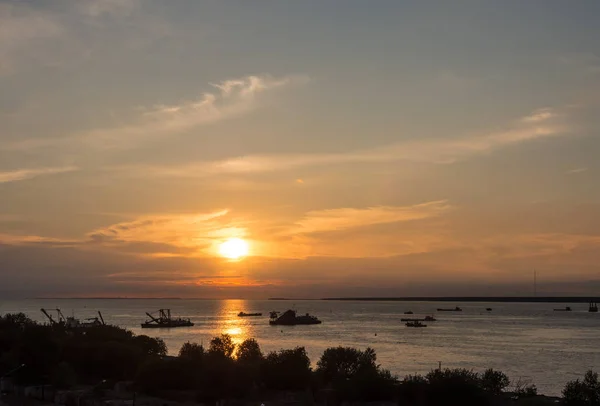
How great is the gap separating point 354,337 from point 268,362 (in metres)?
90.1

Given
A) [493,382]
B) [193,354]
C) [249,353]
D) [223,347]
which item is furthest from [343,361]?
[193,354]

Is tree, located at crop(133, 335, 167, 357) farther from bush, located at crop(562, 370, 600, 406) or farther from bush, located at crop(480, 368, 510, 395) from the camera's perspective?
bush, located at crop(562, 370, 600, 406)

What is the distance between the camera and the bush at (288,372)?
51031 mm

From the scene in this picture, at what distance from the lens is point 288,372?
51062 millimetres

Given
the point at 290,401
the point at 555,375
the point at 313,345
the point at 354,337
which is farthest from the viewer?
the point at 354,337

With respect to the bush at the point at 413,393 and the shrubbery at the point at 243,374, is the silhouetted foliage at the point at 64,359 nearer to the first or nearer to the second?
the shrubbery at the point at 243,374

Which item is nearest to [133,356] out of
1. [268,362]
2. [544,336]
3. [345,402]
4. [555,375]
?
[268,362]

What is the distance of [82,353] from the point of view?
63.4m

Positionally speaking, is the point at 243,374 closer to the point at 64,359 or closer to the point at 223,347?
the point at 223,347

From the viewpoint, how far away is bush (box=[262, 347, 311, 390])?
51031 mm

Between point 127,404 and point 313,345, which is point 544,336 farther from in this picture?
point 127,404

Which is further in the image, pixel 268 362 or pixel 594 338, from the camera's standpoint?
pixel 594 338

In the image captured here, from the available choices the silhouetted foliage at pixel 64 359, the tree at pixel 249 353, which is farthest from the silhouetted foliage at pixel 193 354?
the silhouetted foliage at pixel 64 359

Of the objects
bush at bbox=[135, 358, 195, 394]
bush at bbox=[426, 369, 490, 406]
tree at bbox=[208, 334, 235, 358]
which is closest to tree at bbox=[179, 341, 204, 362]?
tree at bbox=[208, 334, 235, 358]
